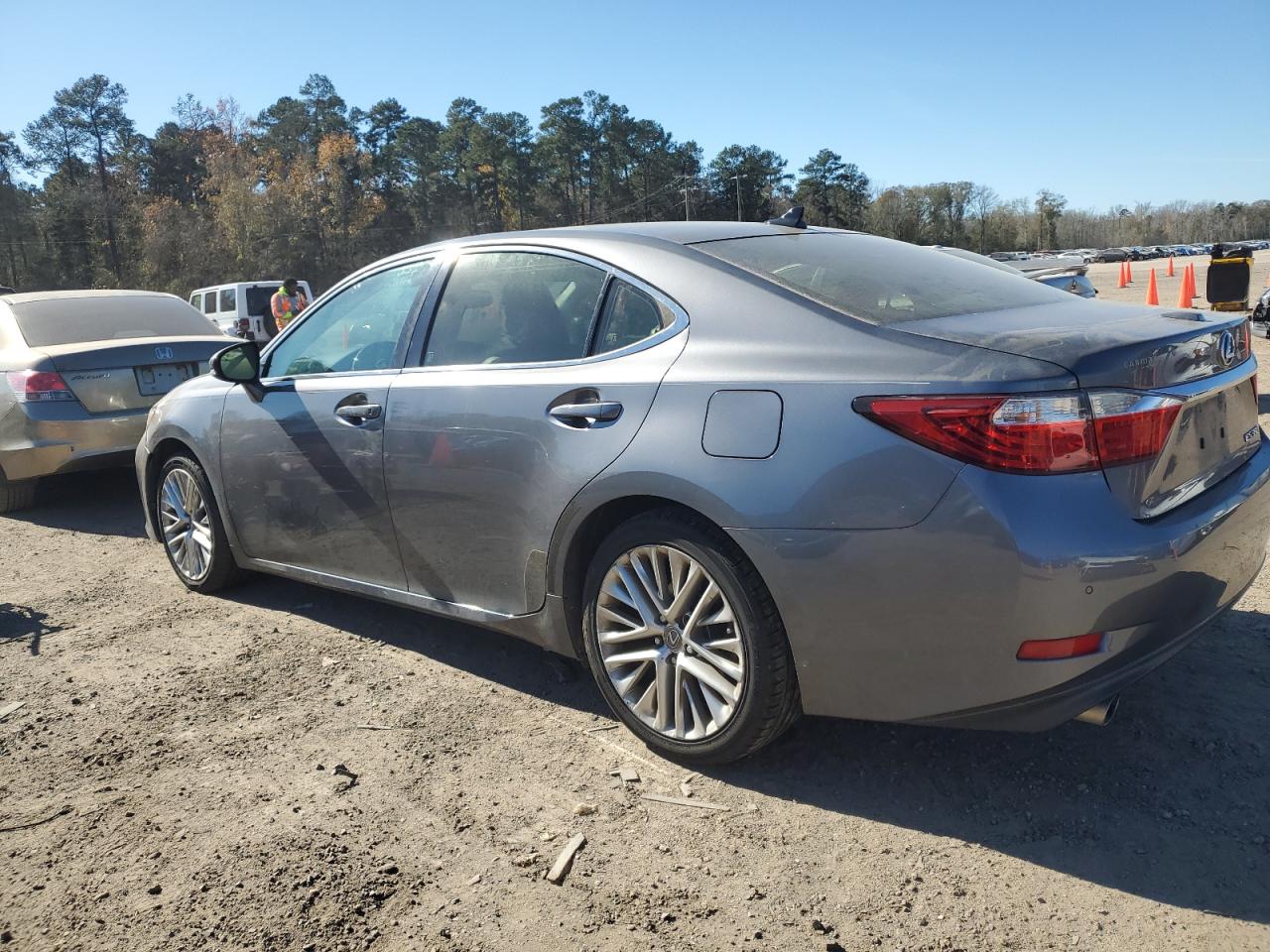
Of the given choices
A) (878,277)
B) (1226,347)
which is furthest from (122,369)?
(1226,347)

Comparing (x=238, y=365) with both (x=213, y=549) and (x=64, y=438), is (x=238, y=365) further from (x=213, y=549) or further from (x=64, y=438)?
(x=64, y=438)

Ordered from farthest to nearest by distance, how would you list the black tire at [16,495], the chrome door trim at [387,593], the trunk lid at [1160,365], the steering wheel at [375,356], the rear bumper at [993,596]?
the black tire at [16,495], the steering wheel at [375,356], the chrome door trim at [387,593], the trunk lid at [1160,365], the rear bumper at [993,596]

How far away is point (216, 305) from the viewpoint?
76.1 ft

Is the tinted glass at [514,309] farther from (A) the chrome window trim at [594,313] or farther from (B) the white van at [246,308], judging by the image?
(B) the white van at [246,308]

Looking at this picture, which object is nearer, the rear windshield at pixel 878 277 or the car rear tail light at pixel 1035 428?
the car rear tail light at pixel 1035 428

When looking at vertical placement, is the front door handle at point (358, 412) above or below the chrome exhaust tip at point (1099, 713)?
above

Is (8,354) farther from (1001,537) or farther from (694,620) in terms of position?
(1001,537)

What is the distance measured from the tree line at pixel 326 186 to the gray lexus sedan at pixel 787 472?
59.2m

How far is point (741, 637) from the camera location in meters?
2.72

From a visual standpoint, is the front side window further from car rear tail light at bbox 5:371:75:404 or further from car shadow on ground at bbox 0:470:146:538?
car rear tail light at bbox 5:371:75:404

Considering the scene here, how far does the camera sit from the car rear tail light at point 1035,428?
90.3 inches

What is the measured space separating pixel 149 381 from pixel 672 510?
5.58 m

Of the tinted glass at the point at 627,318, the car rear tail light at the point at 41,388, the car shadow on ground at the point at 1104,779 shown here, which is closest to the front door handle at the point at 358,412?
the tinted glass at the point at 627,318

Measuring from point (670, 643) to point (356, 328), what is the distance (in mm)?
2100
